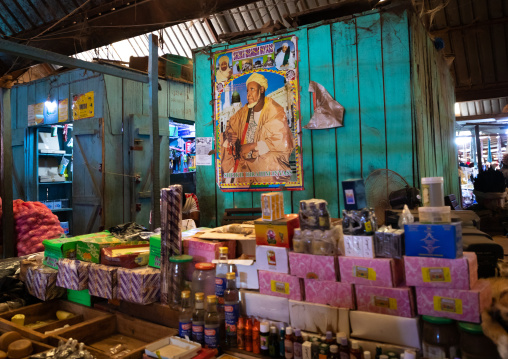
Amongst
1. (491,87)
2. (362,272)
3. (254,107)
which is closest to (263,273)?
(362,272)

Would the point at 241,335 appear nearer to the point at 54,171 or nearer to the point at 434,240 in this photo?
the point at 434,240

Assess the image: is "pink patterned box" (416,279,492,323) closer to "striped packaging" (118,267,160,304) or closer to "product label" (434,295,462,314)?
"product label" (434,295,462,314)

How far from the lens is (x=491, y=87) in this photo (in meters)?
7.79

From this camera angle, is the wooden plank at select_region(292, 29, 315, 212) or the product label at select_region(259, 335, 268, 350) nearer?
the product label at select_region(259, 335, 268, 350)

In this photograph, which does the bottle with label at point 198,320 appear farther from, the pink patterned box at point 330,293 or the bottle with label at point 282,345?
the pink patterned box at point 330,293

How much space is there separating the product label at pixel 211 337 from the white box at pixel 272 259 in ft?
1.39

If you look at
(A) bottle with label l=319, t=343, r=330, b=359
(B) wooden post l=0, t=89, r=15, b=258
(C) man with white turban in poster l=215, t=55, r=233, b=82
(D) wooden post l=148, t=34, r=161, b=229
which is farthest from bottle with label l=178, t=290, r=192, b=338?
(B) wooden post l=0, t=89, r=15, b=258

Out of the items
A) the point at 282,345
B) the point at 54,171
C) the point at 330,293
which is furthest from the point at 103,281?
the point at 54,171

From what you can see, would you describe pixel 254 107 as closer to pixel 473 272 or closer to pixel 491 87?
pixel 473 272

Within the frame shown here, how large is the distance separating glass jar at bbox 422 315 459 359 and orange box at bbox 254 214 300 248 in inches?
31.5

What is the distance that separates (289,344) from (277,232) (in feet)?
1.95

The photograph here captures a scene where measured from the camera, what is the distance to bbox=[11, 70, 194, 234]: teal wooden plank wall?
6738 millimetres

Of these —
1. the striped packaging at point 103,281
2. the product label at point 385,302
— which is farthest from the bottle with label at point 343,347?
the striped packaging at point 103,281

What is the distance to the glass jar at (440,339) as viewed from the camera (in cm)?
162
